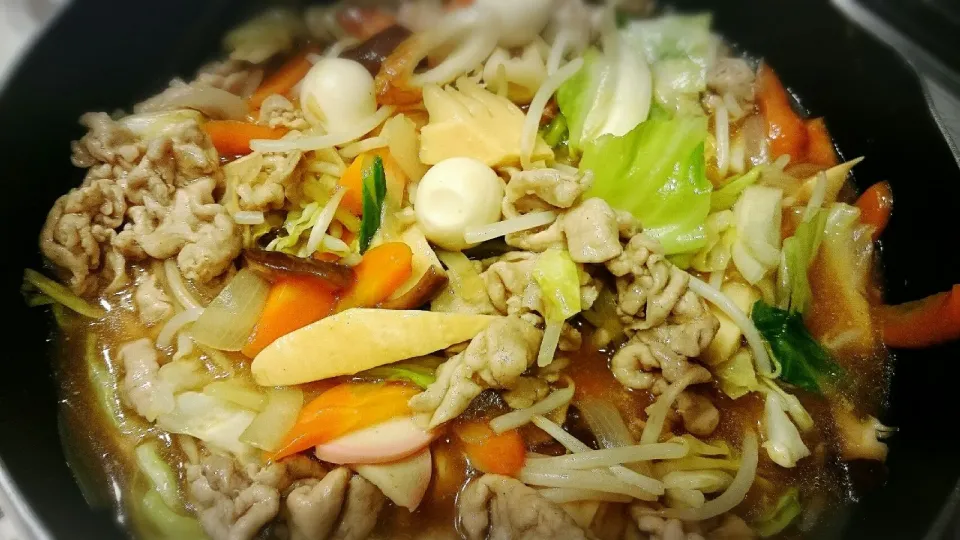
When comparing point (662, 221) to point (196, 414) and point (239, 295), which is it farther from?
point (196, 414)

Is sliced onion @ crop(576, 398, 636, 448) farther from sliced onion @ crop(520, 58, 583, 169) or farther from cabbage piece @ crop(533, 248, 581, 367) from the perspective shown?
sliced onion @ crop(520, 58, 583, 169)

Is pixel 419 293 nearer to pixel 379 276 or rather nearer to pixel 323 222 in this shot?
pixel 379 276

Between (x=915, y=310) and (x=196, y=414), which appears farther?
(x=915, y=310)

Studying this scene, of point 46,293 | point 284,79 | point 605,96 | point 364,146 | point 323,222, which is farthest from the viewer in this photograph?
point 284,79

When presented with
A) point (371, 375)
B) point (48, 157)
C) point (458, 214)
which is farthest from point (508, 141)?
point (48, 157)

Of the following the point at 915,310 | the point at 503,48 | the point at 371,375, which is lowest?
the point at 915,310

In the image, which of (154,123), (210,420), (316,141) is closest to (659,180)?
(316,141)

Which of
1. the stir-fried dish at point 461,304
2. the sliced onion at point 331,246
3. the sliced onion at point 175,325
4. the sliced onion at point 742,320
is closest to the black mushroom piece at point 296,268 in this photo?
the stir-fried dish at point 461,304
